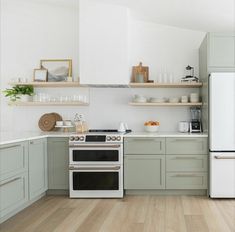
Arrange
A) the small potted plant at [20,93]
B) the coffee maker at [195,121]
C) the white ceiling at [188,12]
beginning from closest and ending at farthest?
1. the white ceiling at [188,12]
2. the coffee maker at [195,121]
3. the small potted plant at [20,93]

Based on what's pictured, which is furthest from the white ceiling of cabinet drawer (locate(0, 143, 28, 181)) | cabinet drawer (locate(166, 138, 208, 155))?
cabinet drawer (locate(0, 143, 28, 181))

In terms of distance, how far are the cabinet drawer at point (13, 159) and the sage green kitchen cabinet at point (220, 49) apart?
256 centimetres

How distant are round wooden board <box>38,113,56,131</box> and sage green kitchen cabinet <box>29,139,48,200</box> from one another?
636mm

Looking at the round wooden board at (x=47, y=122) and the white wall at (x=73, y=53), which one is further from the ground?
the white wall at (x=73, y=53)

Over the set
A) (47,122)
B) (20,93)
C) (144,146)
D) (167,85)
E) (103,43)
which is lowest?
(144,146)

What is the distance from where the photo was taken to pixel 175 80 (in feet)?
16.5

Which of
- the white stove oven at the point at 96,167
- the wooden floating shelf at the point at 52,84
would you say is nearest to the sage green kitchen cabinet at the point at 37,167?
the white stove oven at the point at 96,167

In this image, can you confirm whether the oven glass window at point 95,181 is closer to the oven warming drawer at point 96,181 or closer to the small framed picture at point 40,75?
the oven warming drawer at point 96,181

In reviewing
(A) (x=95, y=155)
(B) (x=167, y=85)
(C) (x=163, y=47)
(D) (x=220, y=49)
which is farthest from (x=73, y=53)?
(D) (x=220, y=49)

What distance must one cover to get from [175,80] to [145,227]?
2.51 m

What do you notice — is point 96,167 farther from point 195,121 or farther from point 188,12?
point 188,12

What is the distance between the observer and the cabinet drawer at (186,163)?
4.35 m

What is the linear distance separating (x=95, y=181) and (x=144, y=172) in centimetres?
66

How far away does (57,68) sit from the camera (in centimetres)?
508
